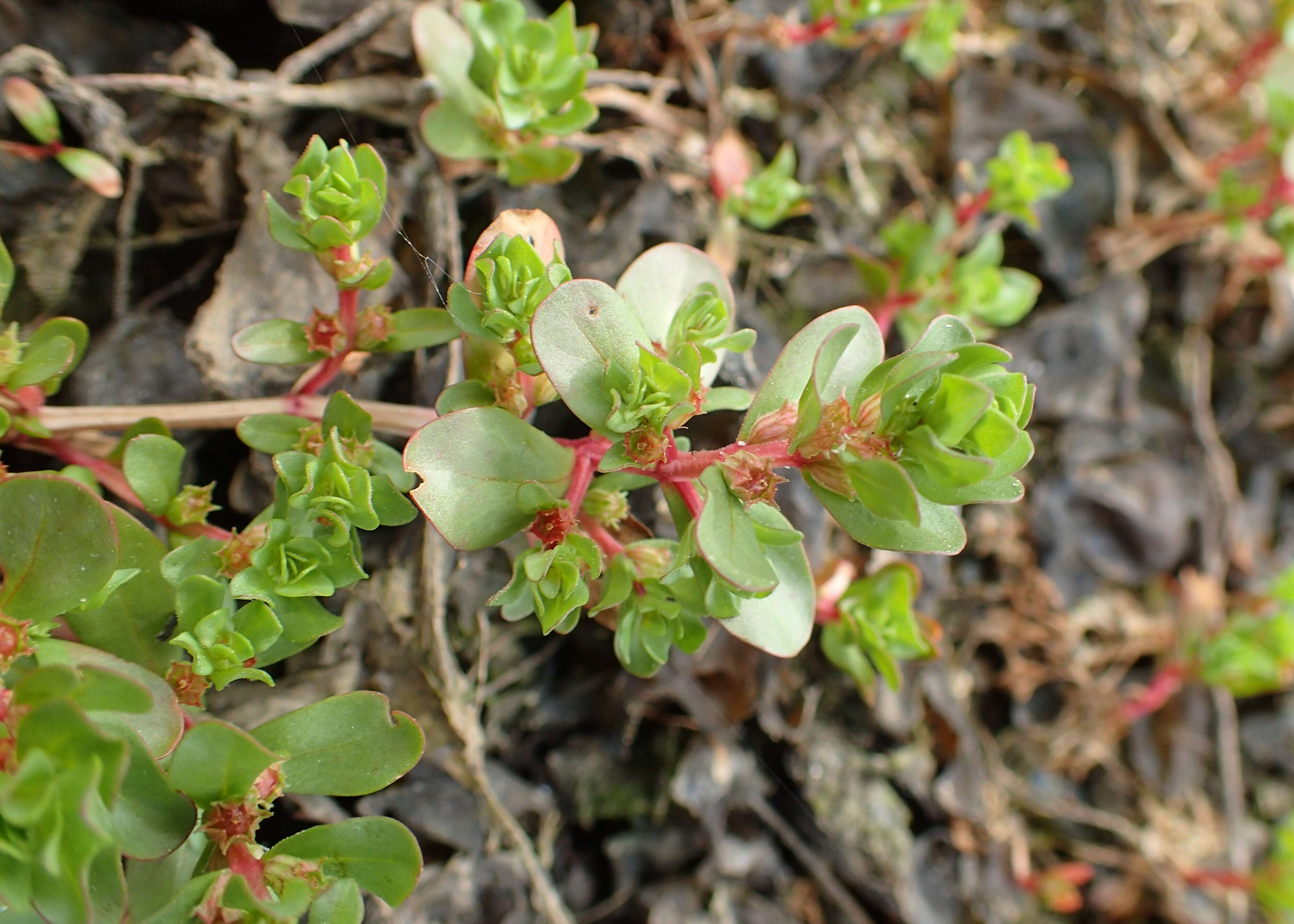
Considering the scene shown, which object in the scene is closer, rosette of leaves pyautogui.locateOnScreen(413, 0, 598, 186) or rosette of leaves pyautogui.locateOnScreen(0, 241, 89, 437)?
rosette of leaves pyautogui.locateOnScreen(0, 241, 89, 437)

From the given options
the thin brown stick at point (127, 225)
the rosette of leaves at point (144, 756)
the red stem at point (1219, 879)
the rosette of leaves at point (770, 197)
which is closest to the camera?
the rosette of leaves at point (144, 756)

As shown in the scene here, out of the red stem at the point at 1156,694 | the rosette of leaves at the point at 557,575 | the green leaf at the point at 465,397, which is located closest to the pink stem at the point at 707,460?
the rosette of leaves at the point at 557,575

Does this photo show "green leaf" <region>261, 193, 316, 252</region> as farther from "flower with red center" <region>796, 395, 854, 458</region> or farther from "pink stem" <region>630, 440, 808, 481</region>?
"flower with red center" <region>796, 395, 854, 458</region>

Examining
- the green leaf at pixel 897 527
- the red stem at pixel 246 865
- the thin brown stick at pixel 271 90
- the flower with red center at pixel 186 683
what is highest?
the thin brown stick at pixel 271 90

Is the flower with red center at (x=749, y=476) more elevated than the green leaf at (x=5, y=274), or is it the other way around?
the green leaf at (x=5, y=274)

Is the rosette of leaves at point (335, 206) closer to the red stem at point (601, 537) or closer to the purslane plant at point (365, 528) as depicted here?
the purslane plant at point (365, 528)

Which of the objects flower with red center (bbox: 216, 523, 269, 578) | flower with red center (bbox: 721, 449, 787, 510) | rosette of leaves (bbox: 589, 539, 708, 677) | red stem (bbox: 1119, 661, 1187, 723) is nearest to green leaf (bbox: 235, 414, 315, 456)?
flower with red center (bbox: 216, 523, 269, 578)
